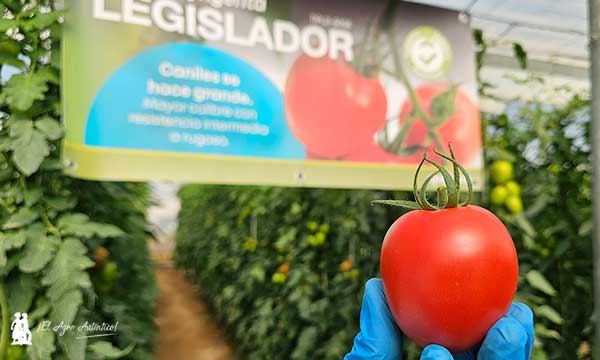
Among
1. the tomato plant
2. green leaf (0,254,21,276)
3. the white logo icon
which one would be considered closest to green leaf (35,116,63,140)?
the tomato plant

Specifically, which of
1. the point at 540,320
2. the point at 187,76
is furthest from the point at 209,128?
the point at 540,320

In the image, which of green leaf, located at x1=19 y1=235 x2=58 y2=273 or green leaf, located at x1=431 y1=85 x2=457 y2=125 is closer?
green leaf, located at x1=19 y1=235 x2=58 y2=273

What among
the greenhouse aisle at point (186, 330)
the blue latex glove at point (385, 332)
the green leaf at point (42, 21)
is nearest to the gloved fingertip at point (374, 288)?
the blue latex glove at point (385, 332)

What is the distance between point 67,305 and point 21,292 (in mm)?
130

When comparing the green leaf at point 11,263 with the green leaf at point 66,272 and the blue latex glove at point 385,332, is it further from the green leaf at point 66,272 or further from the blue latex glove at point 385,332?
the blue latex glove at point 385,332

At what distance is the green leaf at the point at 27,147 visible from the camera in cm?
102

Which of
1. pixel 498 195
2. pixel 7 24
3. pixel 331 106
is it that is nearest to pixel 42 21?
pixel 7 24

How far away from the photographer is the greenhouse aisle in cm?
367

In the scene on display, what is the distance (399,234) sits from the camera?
650mm

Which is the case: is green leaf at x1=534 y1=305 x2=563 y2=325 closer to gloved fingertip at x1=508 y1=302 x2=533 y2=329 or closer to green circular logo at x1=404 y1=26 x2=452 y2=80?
green circular logo at x1=404 y1=26 x2=452 y2=80

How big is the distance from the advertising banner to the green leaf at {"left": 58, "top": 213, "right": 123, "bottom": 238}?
93 mm

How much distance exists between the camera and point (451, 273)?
0.61 m

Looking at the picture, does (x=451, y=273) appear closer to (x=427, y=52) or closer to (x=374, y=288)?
(x=374, y=288)

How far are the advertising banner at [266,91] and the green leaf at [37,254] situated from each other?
148 millimetres
